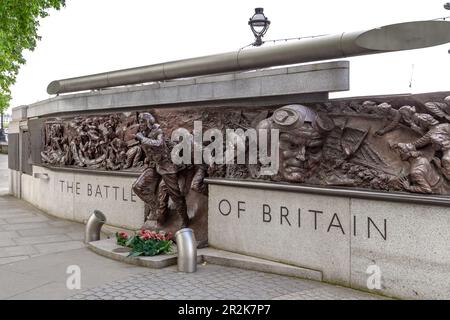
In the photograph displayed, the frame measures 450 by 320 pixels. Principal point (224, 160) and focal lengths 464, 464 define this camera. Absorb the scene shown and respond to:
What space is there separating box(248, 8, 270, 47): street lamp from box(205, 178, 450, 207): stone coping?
13.0 ft

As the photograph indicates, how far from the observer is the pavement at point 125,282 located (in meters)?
6.15

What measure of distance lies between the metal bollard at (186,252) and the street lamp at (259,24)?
516 cm

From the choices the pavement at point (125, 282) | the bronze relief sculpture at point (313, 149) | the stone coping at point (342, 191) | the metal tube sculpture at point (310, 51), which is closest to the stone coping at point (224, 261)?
the pavement at point (125, 282)

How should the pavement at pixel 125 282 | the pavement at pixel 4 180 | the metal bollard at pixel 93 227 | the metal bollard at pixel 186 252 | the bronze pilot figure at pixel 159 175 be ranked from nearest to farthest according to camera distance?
1. the pavement at pixel 125 282
2. the metal bollard at pixel 186 252
3. the bronze pilot figure at pixel 159 175
4. the metal bollard at pixel 93 227
5. the pavement at pixel 4 180

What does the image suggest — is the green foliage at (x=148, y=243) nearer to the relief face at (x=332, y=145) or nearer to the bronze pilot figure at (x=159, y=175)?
the bronze pilot figure at (x=159, y=175)

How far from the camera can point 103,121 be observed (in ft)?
37.2

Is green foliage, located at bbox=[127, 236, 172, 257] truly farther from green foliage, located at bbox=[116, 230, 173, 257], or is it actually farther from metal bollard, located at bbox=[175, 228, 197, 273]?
metal bollard, located at bbox=[175, 228, 197, 273]

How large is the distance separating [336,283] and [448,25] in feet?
13.0

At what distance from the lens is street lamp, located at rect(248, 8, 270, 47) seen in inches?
412

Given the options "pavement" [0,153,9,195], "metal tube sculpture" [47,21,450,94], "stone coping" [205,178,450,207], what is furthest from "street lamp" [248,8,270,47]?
"pavement" [0,153,9,195]

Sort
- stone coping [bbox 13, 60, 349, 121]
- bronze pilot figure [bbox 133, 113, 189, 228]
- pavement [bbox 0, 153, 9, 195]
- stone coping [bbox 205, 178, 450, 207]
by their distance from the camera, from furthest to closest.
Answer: pavement [bbox 0, 153, 9, 195] → bronze pilot figure [bbox 133, 113, 189, 228] → stone coping [bbox 13, 60, 349, 121] → stone coping [bbox 205, 178, 450, 207]

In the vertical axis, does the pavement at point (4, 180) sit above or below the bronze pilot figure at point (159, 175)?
below

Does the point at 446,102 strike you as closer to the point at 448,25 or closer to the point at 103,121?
the point at 448,25

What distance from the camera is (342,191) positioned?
653cm
